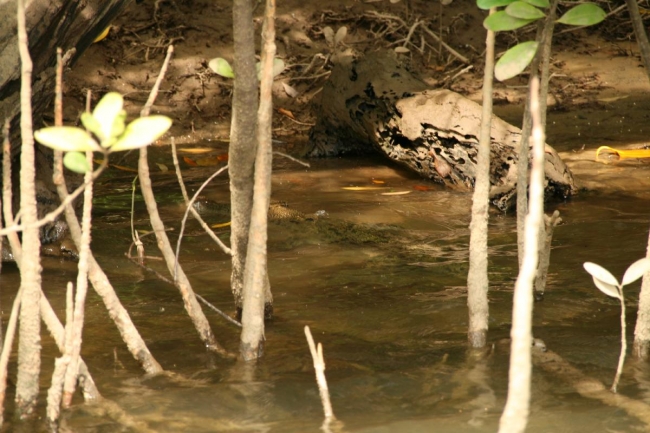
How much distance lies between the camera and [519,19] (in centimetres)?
222

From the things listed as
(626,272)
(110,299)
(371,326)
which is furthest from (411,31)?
→ (110,299)

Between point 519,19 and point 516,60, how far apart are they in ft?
0.37

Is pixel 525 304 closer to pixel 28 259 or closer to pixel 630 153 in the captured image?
pixel 28 259

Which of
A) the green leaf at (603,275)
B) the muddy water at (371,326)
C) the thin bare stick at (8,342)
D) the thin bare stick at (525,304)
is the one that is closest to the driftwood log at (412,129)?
the muddy water at (371,326)

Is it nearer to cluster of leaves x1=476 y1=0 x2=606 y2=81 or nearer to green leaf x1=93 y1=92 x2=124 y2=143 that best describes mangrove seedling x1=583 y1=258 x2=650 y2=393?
cluster of leaves x1=476 y1=0 x2=606 y2=81

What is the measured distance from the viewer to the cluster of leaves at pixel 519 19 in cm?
217

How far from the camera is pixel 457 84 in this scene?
7656 mm

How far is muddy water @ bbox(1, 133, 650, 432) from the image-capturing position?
7.43 feet

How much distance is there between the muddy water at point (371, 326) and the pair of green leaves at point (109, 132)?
3.66 feet

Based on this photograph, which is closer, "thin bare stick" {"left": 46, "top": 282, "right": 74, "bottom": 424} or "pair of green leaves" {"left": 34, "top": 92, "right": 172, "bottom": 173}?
"pair of green leaves" {"left": 34, "top": 92, "right": 172, "bottom": 173}

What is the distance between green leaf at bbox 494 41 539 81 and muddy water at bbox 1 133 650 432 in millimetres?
932

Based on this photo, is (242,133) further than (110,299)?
Yes

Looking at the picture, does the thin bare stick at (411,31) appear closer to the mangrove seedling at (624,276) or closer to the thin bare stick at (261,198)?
the thin bare stick at (261,198)

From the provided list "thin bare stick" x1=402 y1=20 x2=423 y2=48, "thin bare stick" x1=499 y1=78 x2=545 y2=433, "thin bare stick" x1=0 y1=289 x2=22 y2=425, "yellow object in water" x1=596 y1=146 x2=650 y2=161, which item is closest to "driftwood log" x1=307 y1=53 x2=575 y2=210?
"yellow object in water" x1=596 y1=146 x2=650 y2=161
